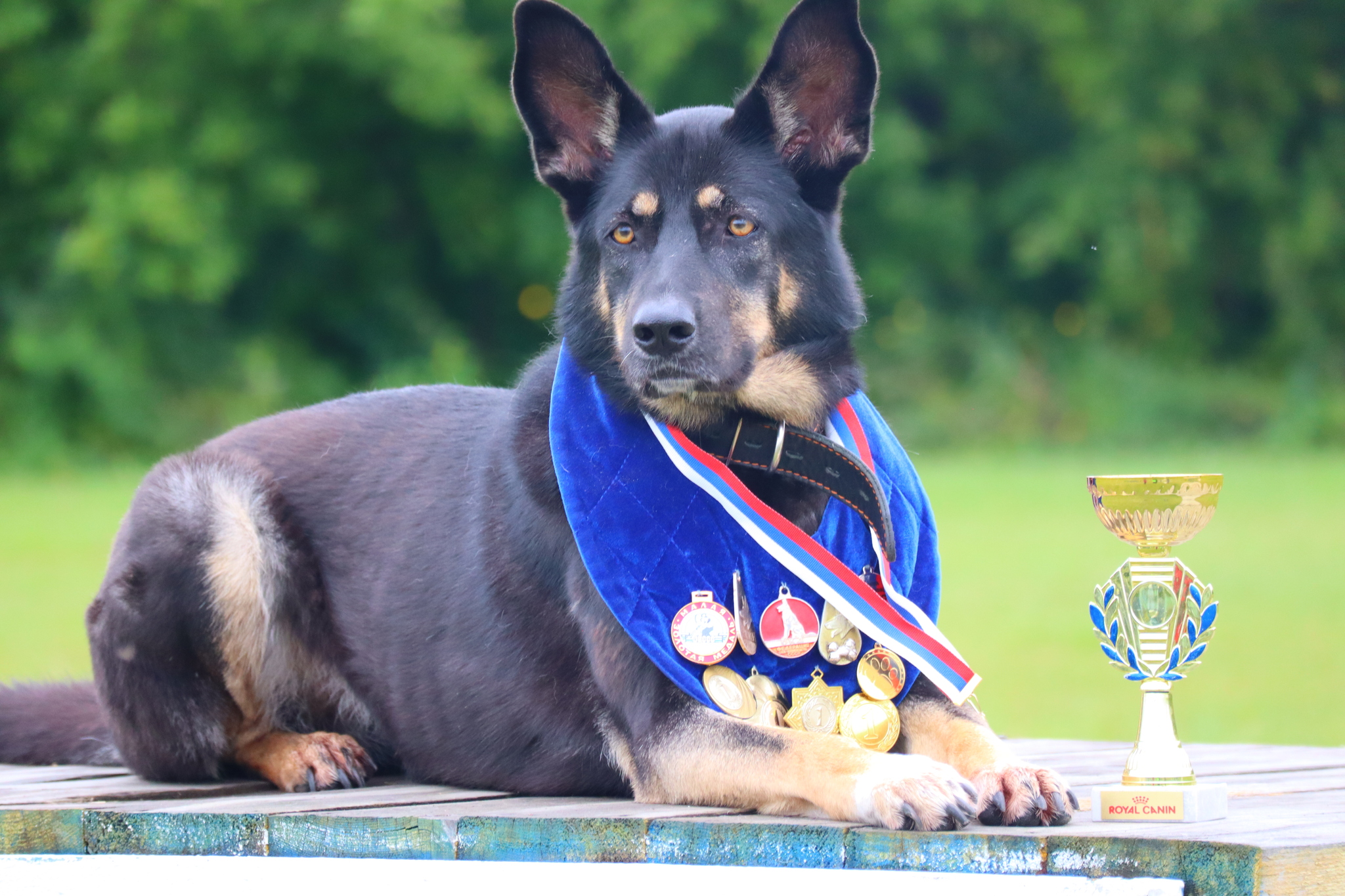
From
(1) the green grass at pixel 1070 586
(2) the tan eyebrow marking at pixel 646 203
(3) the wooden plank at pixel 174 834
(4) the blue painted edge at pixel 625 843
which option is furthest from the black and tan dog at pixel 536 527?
(1) the green grass at pixel 1070 586

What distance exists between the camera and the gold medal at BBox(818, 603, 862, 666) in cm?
329

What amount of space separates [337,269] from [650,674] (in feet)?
65.6

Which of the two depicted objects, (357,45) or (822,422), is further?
(357,45)

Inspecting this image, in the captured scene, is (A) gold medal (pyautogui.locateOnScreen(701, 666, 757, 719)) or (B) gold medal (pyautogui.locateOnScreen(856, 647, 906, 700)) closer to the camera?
(A) gold medal (pyautogui.locateOnScreen(701, 666, 757, 719))

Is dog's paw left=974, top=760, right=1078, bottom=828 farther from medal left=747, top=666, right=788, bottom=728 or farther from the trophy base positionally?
medal left=747, top=666, right=788, bottom=728

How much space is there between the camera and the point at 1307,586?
1032 cm

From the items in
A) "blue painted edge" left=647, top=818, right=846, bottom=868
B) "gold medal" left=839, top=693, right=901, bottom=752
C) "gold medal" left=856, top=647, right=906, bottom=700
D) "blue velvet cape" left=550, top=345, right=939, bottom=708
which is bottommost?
"blue painted edge" left=647, top=818, right=846, bottom=868

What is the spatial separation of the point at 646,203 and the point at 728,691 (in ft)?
3.93

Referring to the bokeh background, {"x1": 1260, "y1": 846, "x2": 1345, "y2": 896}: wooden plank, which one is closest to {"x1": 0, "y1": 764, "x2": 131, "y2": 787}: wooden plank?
{"x1": 1260, "y1": 846, "x2": 1345, "y2": 896}: wooden plank

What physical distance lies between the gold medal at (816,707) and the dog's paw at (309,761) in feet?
4.07

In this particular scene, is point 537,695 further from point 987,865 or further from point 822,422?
point 987,865

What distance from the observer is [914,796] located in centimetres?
270

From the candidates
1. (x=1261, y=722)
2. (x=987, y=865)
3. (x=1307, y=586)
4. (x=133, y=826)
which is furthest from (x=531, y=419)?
(x=1307, y=586)

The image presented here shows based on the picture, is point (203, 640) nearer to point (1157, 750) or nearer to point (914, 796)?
point (914, 796)
